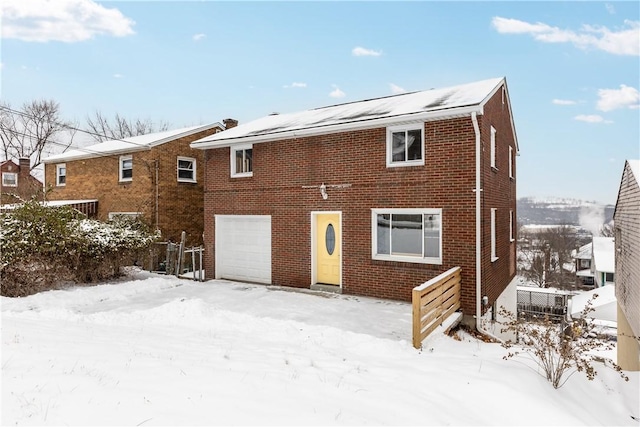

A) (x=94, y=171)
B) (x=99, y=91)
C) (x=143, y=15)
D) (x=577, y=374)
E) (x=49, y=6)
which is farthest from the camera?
(x=99, y=91)

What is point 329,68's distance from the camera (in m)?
36.2

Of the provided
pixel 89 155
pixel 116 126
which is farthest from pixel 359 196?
pixel 116 126

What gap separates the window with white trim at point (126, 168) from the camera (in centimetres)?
1902

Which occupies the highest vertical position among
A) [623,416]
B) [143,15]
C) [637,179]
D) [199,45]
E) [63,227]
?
[199,45]

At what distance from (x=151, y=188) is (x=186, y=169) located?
227 centimetres

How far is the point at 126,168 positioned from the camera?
19.2 metres

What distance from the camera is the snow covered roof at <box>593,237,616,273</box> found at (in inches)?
1499

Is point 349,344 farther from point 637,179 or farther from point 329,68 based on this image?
point 329,68

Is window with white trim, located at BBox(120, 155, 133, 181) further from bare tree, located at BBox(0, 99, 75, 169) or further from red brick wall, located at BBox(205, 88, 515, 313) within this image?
bare tree, located at BBox(0, 99, 75, 169)

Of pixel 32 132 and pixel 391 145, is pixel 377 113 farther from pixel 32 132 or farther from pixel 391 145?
pixel 32 132

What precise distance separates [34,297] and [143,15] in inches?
478

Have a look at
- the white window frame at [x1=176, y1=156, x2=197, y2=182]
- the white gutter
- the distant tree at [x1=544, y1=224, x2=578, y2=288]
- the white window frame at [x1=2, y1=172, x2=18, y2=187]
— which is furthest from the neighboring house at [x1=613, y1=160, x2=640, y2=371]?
the white window frame at [x1=2, y1=172, x2=18, y2=187]

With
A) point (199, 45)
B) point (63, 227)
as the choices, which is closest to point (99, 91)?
point (199, 45)

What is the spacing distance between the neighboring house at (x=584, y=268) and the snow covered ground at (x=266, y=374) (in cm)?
5398
